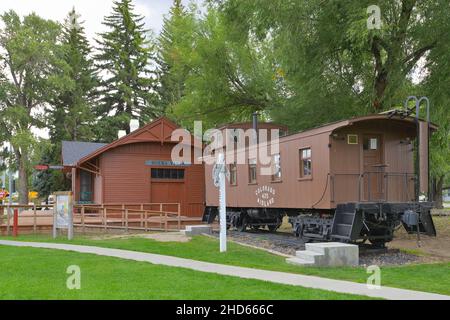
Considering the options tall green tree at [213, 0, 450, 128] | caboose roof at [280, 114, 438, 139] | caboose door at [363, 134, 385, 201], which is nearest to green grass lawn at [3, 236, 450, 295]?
caboose door at [363, 134, 385, 201]

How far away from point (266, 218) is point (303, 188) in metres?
4.37

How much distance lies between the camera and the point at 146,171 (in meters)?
25.6

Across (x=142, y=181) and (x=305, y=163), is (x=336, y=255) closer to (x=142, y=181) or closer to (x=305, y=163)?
(x=305, y=163)

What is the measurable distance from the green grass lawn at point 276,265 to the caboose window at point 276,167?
2.71 metres

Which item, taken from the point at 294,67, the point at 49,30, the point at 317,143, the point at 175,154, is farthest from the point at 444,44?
the point at 49,30

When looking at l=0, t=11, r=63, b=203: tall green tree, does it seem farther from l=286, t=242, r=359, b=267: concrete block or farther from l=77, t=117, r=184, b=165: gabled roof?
l=286, t=242, r=359, b=267: concrete block

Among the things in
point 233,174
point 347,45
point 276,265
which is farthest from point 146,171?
point 276,265

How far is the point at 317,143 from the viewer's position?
13.9 meters

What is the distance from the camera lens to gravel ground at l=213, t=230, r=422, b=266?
38.4ft

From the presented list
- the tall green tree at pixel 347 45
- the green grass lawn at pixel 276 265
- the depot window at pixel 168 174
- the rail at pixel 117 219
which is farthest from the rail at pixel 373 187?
the depot window at pixel 168 174

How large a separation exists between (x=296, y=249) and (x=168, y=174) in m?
13.4

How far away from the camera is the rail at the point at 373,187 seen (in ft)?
44.2

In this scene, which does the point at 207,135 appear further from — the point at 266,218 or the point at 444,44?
the point at 444,44

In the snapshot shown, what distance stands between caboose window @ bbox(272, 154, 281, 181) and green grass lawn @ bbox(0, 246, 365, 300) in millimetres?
6509
